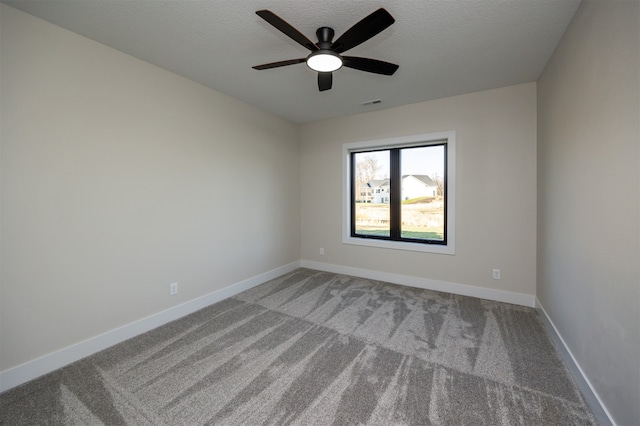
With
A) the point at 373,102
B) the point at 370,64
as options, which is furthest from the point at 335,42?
the point at 373,102

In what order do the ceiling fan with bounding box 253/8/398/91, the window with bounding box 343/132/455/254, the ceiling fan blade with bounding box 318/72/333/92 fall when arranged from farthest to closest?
the window with bounding box 343/132/455/254
the ceiling fan blade with bounding box 318/72/333/92
the ceiling fan with bounding box 253/8/398/91

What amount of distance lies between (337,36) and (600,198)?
2093 millimetres

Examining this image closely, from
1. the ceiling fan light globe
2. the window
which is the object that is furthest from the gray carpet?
the ceiling fan light globe

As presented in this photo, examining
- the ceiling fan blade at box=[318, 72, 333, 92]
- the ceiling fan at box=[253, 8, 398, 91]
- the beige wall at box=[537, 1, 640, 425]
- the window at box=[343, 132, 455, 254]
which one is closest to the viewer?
the beige wall at box=[537, 1, 640, 425]

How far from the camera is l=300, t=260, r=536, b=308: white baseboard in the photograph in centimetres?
298

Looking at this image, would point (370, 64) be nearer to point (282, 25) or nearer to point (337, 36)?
point (337, 36)

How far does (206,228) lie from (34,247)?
139cm

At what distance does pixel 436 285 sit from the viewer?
346 centimetres

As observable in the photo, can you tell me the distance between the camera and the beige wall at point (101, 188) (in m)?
1.76

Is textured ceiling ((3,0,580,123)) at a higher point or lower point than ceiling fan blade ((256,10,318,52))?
higher

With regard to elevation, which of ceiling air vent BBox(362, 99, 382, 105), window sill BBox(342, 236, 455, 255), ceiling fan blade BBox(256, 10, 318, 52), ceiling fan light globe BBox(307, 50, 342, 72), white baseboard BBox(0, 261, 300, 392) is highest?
ceiling air vent BBox(362, 99, 382, 105)

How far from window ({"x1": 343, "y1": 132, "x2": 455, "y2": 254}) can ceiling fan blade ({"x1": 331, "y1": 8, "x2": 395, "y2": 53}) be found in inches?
82.7

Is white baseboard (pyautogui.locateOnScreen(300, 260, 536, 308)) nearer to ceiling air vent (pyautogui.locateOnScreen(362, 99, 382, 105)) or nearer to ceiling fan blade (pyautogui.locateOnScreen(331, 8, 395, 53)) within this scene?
ceiling air vent (pyautogui.locateOnScreen(362, 99, 382, 105))

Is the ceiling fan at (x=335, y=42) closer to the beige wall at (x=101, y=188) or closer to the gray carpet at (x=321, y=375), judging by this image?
the beige wall at (x=101, y=188)
